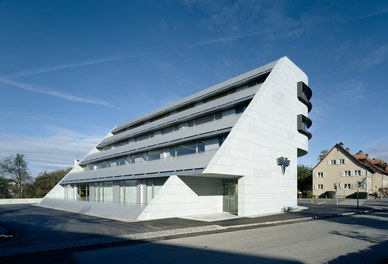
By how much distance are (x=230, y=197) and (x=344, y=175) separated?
4599 cm

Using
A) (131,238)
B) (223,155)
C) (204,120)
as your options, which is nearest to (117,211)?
(223,155)

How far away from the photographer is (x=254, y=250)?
11.0m

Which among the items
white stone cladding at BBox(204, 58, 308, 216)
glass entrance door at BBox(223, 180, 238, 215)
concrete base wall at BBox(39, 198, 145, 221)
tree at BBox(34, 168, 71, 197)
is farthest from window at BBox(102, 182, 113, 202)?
tree at BBox(34, 168, 71, 197)

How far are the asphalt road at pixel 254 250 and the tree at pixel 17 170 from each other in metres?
60.0

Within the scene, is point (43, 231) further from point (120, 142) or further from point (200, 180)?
point (120, 142)

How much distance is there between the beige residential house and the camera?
60562mm

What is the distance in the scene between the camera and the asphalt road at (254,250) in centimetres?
964

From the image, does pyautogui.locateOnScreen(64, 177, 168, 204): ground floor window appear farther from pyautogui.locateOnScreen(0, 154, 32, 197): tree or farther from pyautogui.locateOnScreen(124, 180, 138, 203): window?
pyautogui.locateOnScreen(0, 154, 32, 197): tree

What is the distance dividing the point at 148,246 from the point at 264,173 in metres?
16.9

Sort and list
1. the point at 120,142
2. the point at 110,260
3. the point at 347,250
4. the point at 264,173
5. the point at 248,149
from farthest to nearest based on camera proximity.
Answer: the point at 120,142 < the point at 264,173 < the point at 248,149 < the point at 347,250 < the point at 110,260

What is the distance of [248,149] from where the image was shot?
24.8 metres

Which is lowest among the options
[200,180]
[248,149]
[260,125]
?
[200,180]

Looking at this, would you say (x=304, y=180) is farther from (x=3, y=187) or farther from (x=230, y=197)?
(x=3, y=187)

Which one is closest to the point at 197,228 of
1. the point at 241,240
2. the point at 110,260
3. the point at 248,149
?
the point at 241,240
